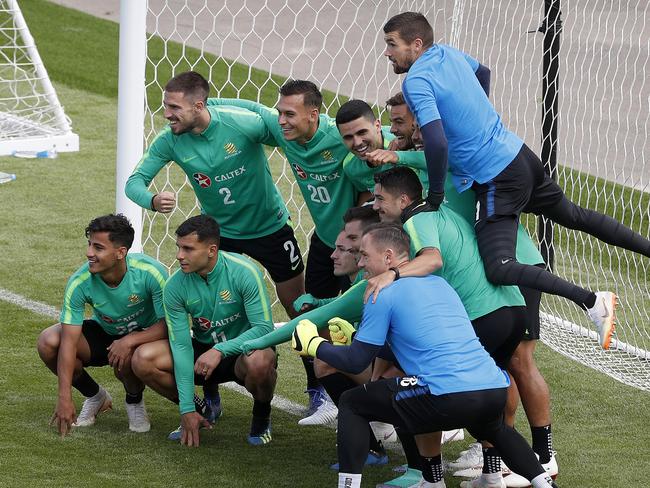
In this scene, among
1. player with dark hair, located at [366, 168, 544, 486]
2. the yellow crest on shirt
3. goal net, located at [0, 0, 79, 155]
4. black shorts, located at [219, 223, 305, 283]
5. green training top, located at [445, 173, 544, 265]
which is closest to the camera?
player with dark hair, located at [366, 168, 544, 486]

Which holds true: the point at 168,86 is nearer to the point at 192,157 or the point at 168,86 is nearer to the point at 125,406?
the point at 192,157

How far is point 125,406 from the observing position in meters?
6.34

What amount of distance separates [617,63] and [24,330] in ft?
13.4

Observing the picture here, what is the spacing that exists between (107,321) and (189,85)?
121 centimetres

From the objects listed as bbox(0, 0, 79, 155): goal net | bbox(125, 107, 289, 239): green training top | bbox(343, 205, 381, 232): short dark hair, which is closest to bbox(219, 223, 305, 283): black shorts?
bbox(125, 107, 289, 239): green training top

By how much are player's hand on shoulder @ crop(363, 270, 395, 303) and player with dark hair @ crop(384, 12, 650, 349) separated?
0.51 m

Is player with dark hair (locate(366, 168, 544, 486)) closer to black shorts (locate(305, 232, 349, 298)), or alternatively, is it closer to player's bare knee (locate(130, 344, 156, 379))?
black shorts (locate(305, 232, 349, 298))

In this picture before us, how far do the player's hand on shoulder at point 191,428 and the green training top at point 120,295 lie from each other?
0.54m

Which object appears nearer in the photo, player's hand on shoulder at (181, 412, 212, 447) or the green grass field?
the green grass field

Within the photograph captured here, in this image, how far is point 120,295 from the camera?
5965 millimetres

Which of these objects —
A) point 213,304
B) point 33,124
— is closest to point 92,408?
point 213,304

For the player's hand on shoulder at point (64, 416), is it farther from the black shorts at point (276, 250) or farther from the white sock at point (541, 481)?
the white sock at point (541, 481)

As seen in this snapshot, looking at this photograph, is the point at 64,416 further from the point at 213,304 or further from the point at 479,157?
the point at 479,157

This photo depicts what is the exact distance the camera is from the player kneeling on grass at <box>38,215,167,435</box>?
5.86 metres
